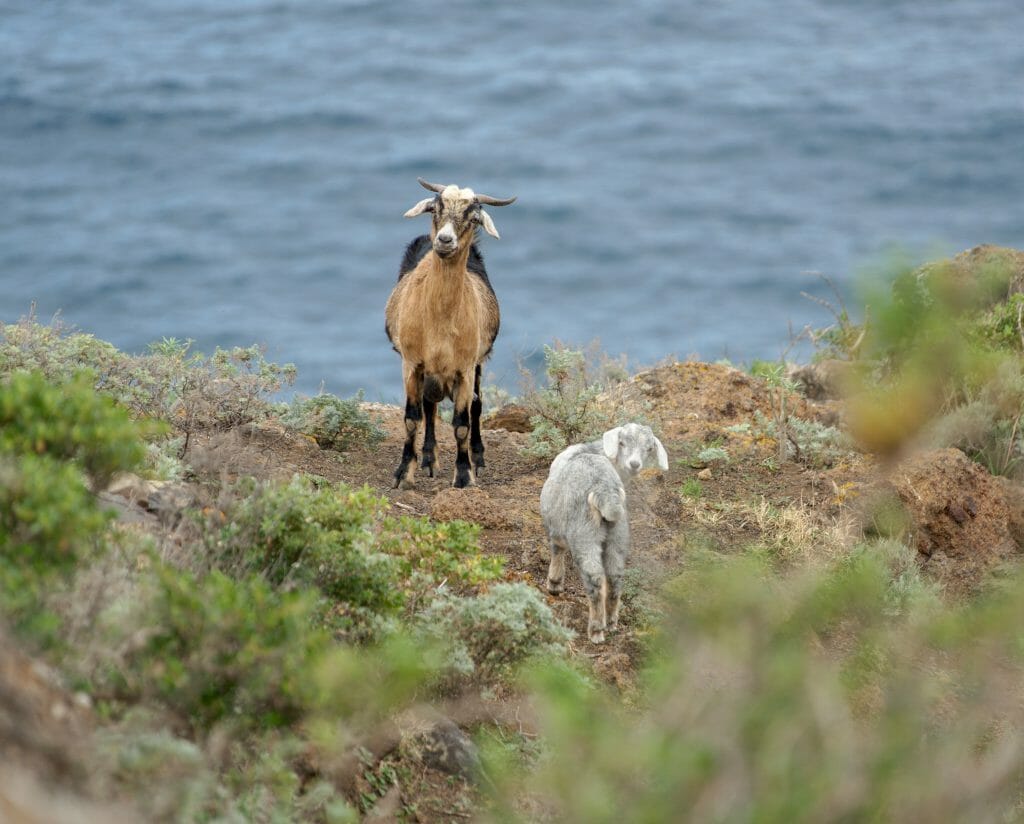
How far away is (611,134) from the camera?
47.3 m

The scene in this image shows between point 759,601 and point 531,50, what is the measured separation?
4904 cm

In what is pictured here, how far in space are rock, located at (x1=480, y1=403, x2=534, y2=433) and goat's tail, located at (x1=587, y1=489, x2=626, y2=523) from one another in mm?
5674

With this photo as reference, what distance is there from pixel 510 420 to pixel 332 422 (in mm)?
2263

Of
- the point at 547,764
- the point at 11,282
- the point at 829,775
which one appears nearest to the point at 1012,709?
the point at 547,764

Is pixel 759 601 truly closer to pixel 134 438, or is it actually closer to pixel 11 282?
pixel 134 438

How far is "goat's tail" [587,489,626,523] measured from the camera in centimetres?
794

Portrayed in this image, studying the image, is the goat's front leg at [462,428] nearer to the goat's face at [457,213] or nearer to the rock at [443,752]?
the goat's face at [457,213]

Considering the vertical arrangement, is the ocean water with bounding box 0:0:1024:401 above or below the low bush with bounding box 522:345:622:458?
below

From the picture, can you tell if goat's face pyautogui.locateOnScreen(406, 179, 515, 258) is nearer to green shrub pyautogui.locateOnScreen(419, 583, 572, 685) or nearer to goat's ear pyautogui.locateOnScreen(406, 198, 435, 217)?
goat's ear pyautogui.locateOnScreen(406, 198, 435, 217)

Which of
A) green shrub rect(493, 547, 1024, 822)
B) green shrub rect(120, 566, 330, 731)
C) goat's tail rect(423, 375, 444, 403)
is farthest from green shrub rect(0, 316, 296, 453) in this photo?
green shrub rect(493, 547, 1024, 822)

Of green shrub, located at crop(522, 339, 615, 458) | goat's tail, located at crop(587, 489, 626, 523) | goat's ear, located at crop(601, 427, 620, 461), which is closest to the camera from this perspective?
goat's tail, located at crop(587, 489, 626, 523)

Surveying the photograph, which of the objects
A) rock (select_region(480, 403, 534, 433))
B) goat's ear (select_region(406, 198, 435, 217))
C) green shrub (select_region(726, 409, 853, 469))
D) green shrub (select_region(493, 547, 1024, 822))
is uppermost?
green shrub (select_region(493, 547, 1024, 822))

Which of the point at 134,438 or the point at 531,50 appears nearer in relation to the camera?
the point at 134,438

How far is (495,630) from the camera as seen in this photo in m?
7.17
